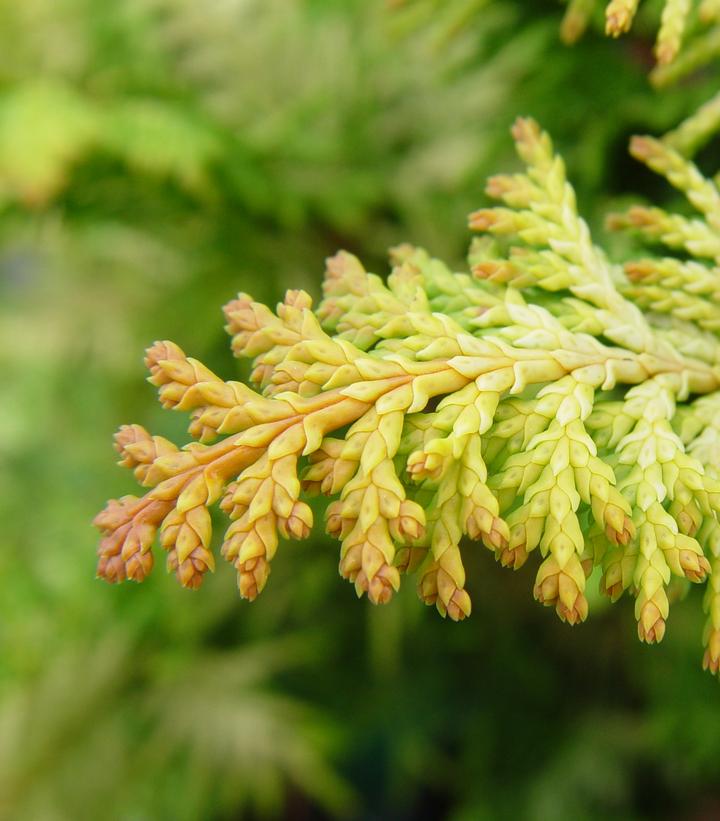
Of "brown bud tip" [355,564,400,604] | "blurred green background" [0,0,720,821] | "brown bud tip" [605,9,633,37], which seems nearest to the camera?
"brown bud tip" [355,564,400,604]

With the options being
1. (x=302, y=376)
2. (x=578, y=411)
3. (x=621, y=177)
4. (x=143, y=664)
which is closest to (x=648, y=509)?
(x=578, y=411)

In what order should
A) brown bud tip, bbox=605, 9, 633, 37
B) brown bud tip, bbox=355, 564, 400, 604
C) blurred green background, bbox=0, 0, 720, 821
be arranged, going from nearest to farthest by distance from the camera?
brown bud tip, bbox=355, 564, 400, 604
brown bud tip, bbox=605, 9, 633, 37
blurred green background, bbox=0, 0, 720, 821

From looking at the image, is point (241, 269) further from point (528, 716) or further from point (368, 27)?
point (528, 716)

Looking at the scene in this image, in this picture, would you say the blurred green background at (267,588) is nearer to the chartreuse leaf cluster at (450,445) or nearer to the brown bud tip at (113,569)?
the chartreuse leaf cluster at (450,445)

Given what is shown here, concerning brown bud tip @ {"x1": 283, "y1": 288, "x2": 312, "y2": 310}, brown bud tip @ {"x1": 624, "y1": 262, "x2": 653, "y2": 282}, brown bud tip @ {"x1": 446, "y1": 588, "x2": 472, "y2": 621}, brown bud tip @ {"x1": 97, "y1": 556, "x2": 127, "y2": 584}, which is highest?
brown bud tip @ {"x1": 283, "y1": 288, "x2": 312, "y2": 310}

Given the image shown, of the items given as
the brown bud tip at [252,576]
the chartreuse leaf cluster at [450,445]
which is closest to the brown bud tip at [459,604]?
the chartreuse leaf cluster at [450,445]

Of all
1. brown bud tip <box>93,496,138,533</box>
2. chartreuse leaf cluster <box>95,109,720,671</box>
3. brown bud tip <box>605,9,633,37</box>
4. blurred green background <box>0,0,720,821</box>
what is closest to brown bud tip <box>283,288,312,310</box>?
chartreuse leaf cluster <box>95,109,720,671</box>

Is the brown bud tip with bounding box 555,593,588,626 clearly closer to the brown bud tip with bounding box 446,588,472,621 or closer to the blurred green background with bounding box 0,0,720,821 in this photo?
the brown bud tip with bounding box 446,588,472,621
